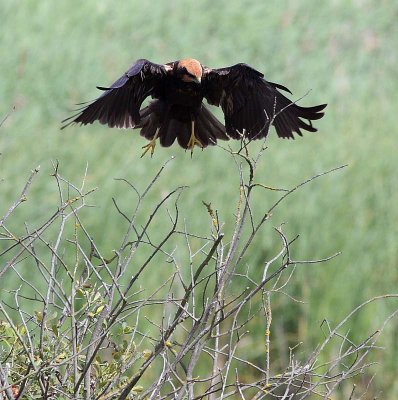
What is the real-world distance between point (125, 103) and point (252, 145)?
3.11 m

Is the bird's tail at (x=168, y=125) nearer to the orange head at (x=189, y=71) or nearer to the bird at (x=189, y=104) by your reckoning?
the bird at (x=189, y=104)

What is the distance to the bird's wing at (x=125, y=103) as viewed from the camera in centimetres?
408

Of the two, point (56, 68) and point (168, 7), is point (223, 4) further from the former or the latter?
point (56, 68)

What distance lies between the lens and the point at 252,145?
719 cm

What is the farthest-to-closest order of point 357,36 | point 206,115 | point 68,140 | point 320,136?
1. point 357,36
2. point 320,136
3. point 68,140
4. point 206,115

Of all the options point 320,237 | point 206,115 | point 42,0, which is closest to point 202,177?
point 320,237

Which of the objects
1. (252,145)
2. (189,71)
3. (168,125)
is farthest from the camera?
(252,145)

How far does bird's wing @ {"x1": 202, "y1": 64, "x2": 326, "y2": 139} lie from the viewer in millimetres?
4145

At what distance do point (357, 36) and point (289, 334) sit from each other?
5397 mm

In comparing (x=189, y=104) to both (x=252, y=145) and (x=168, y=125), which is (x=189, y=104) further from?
(x=252, y=145)

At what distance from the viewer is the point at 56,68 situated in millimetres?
8008

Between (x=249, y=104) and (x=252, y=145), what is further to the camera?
(x=252, y=145)

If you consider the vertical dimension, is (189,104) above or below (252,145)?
below

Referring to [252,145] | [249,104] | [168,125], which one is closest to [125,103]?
[168,125]
